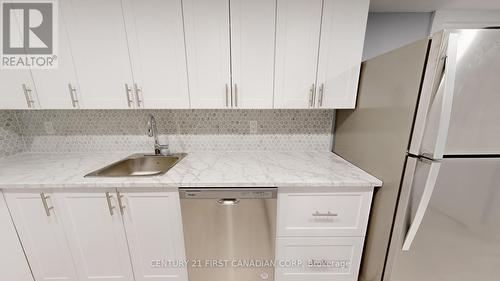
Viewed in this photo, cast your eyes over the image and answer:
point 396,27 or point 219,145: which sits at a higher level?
point 396,27

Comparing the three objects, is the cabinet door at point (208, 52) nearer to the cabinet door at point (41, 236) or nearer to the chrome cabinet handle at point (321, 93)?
the chrome cabinet handle at point (321, 93)

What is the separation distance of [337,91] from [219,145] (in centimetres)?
105

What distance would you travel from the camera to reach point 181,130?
66.5 inches

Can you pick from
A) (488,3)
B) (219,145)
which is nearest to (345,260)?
(219,145)

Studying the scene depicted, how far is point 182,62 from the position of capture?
49.8 inches

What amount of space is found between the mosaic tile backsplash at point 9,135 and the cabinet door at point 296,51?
218cm

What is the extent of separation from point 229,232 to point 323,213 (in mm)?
605

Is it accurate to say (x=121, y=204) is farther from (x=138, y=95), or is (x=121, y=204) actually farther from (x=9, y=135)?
(x=9, y=135)

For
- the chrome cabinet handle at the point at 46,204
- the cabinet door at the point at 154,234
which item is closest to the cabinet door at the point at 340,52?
the cabinet door at the point at 154,234

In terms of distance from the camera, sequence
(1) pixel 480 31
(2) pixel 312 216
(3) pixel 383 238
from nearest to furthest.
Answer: (1) pixel 480 31, (3) pixel 383 238, (2) pixel 312 216

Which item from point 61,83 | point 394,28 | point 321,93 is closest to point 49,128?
point 61,83

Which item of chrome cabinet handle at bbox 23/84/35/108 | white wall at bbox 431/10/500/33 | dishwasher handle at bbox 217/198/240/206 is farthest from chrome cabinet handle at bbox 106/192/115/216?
white wall at bbox 431/10/500/33

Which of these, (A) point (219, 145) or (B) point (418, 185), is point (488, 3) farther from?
(A) point (219, 145)

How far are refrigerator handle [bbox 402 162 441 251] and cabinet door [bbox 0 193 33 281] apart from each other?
2.30 metres
